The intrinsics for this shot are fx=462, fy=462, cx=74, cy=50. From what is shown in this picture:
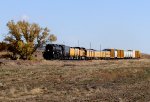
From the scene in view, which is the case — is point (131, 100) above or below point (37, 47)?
below

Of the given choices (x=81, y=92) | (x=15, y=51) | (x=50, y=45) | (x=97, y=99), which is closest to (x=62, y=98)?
(x=97, y=99)

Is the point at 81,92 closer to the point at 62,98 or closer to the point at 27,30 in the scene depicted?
the point at 62,98

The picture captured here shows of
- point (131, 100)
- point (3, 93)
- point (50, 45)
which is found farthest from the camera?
point (50, 45)

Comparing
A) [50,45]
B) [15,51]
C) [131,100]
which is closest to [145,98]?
[131,100]

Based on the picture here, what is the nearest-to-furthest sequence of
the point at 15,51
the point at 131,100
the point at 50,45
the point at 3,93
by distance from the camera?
the point at 131,100 < the point at 3,93 < the point at 50,45 < the point at 15,51

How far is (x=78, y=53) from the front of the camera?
101 m

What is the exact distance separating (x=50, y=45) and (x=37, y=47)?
521 inches

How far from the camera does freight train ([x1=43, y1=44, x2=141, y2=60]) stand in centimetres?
8788

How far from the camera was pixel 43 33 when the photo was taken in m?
100

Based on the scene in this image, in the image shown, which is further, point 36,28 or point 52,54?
point 36,28

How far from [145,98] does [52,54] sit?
211ft

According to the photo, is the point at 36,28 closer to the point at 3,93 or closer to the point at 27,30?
the point at 27,30

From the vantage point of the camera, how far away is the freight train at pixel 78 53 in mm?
87875

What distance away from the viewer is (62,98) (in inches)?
979
